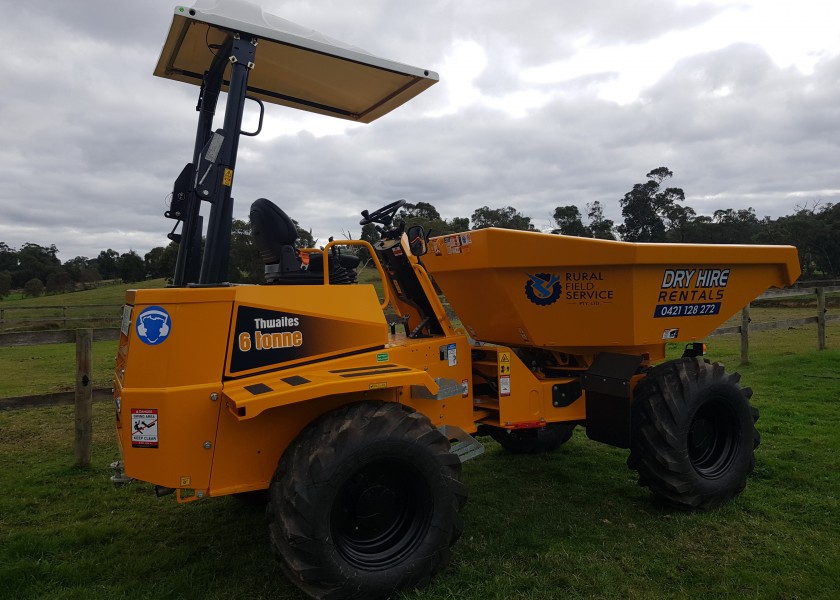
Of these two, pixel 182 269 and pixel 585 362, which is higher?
pixel 182 269

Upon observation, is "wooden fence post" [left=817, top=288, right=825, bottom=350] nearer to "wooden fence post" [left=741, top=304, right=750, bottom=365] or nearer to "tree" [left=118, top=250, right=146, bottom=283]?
"wooden fence post" [left=741, top=304, right=750, bottom=365]

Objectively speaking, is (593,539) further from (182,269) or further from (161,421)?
(182,269)

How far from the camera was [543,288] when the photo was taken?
433cm

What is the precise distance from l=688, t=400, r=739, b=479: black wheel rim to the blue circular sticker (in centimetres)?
395

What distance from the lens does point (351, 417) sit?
3322 millimetres

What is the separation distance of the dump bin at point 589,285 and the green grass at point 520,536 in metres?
1.31

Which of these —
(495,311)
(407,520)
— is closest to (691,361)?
(495,311)

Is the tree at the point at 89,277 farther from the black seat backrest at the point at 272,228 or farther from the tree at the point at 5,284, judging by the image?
the black seat backrest at the point at 272,228

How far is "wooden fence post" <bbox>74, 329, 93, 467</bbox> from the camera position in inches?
224

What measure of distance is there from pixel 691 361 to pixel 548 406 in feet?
3.97

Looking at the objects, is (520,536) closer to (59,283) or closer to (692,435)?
(692,435)

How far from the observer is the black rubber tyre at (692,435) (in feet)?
14.4

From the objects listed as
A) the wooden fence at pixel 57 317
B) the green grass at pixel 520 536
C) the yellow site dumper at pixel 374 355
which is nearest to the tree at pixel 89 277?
the wooden fence at pixel 57 317

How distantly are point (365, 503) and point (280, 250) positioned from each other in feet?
5.35
